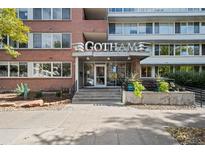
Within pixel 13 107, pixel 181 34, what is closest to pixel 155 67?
pixel 181 34

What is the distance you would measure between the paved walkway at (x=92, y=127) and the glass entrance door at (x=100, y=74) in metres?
12.3

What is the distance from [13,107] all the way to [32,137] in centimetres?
762

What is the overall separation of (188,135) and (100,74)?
56.6ft

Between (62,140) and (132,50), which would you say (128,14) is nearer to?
(132,50)

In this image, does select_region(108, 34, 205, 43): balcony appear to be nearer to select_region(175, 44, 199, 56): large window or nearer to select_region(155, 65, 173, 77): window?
select_region(175, 44, 199, 56): large window

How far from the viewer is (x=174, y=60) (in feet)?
109

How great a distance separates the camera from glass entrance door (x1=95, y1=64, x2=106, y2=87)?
24609mm

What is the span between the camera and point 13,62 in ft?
76.4

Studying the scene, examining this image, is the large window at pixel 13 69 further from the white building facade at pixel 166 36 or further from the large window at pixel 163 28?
the large window at pixel 163 28

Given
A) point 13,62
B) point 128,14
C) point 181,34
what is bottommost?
point 13,62

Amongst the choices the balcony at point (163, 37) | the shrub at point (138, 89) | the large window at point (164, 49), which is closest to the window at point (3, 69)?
the shrub at point (138, 89)

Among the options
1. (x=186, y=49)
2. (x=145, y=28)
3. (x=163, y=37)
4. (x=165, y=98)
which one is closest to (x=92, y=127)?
(x=165, y=98)

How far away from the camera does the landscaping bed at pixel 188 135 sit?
7.21 metres

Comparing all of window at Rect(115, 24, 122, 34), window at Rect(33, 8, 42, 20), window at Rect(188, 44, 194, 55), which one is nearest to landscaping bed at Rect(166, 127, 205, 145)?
window at Rect(33, 8, 42, 20)
